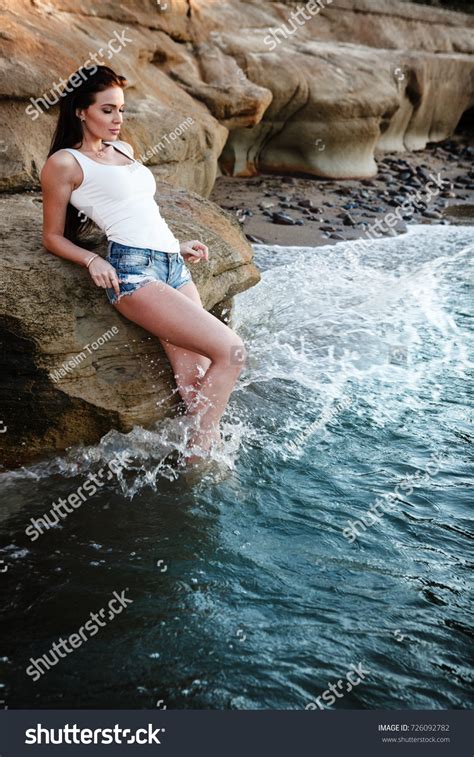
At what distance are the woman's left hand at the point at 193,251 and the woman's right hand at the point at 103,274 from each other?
698mm

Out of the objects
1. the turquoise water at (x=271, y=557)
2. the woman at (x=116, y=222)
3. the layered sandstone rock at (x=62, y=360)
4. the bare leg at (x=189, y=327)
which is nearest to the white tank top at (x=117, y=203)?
the woman at (x=116, y=222)

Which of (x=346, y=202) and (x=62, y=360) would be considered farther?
(x=346, y=202)

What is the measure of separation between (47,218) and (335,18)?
12143 millimetres

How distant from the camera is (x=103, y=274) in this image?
411 cm

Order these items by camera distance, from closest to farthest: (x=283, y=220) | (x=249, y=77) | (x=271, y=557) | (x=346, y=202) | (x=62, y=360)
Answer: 1. (x=271, y=557)
2. (x=62, y=360)
3. (x=283, y=220)
4. (x=346, y=202)
5. (x=249, y=77)

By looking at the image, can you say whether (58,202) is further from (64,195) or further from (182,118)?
(182,118)

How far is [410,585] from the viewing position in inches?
149

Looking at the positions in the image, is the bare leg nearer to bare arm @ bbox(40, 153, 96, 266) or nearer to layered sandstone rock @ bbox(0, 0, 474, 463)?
layered sandstone rock @ bbox(0, 0, 474, 463)

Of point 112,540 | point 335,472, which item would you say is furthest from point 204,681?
A: point 335,472

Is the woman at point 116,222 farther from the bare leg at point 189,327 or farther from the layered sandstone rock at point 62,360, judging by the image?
the layered sandstone rock at point 62,360

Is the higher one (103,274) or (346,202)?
(103,274)

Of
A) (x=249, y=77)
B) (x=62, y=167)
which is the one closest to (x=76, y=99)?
(x=62, y=167)

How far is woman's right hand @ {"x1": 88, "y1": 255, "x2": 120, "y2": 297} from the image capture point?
4.10 meters

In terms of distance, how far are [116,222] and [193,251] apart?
2.21ft
